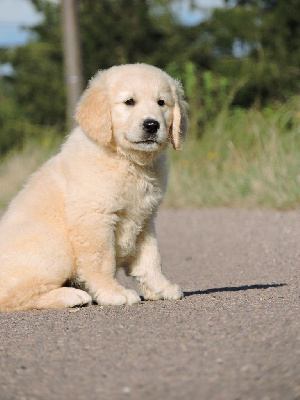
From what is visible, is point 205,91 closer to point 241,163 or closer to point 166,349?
point 241,163

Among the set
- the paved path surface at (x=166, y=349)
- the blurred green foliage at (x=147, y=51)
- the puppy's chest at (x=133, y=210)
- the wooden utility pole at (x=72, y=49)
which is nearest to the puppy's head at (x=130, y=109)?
the puppy's chest at (x=133, y=210)

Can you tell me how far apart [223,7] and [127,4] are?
9.09ft

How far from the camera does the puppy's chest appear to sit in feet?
16.0

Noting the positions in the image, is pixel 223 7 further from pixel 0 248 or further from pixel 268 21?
pixel 0 248

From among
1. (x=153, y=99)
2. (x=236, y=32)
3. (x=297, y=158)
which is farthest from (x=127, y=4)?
(x=153, y=99)

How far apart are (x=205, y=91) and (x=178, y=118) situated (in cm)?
887

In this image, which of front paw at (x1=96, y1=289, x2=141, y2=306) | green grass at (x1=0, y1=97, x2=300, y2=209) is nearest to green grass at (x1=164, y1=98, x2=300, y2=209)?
green grass at (x1=0, y1=97, x2=300, y2=209)

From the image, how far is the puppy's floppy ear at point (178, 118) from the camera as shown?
5.26 metres

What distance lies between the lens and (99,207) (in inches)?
187

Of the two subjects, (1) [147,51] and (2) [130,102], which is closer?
(2) [130,102]

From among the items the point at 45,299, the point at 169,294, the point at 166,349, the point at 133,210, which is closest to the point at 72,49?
the point at 133,210

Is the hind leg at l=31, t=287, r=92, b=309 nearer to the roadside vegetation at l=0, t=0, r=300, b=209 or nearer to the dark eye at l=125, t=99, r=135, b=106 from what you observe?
the dark eye at l=125, t=99, r=135, b=106

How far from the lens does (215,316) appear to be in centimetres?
414

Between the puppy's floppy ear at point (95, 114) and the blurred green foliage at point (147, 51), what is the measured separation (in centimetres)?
1219
